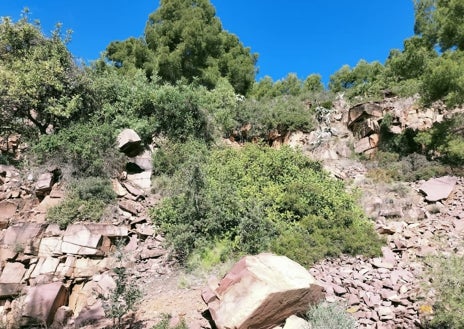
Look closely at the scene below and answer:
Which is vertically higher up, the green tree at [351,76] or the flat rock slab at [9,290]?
the green tree at [351,76]

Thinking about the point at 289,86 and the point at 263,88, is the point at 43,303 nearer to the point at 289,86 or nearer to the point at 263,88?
the point at 263,88

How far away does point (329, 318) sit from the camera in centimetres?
471

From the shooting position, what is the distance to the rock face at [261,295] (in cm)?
480

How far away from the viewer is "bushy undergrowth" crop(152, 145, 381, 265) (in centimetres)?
721

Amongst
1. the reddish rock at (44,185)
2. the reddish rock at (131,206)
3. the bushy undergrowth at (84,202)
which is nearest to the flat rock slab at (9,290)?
the bushy undergrowth at (84,202)

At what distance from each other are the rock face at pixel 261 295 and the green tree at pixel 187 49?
1246 centimetres

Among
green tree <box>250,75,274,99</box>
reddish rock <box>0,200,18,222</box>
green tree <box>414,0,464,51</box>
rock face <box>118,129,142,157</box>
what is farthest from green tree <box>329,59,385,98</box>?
reddish rock <box>0,200,18,222</box>

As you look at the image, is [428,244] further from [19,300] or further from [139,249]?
[19,300]

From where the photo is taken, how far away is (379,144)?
12.9m

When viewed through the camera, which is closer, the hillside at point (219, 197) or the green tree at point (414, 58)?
the hillside at point (219, 197)

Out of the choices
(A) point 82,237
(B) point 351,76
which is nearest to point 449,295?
(A) point 82,237

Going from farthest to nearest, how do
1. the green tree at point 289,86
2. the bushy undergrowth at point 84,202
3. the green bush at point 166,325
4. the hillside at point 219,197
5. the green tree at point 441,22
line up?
1. the green tree at point 289,86
2. the green tree at point 441,22
3. the bushy undergrowth at point 84,202
4. the hillside at point 219,197
5. the green bush at point 166,325

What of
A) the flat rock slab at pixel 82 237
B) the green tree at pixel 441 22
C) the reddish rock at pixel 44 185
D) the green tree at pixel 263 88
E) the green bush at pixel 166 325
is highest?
the green tree at pixel 263 88

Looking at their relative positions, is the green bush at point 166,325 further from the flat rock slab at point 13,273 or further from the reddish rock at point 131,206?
the reddish rock at point 131,206
